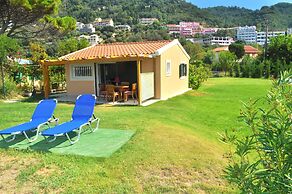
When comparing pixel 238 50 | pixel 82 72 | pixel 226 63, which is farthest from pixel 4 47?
pixel 238 50

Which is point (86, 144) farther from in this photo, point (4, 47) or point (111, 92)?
point (4, 47)

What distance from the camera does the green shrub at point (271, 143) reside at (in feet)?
8.54

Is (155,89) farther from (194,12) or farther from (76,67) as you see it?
(194,12)

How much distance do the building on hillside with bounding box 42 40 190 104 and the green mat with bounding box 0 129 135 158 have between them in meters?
7.36

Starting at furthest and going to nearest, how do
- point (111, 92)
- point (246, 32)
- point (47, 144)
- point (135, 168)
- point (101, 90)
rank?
point (246, 32) → point (101, 90) → point (111, 92) → point (47, 144) → point (135, 168)

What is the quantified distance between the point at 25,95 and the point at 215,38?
375ft

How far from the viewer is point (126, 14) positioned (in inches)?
4966

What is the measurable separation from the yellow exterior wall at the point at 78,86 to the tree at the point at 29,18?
8.23 m

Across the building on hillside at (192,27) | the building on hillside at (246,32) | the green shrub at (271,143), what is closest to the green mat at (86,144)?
the green shrub at (271,143)

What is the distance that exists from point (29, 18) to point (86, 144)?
22567 mm

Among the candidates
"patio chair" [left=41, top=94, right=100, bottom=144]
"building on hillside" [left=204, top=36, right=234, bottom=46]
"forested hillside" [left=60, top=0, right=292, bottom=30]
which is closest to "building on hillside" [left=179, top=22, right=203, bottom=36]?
"forested hillside" [left=60, top=0, right=292, bottom=30]

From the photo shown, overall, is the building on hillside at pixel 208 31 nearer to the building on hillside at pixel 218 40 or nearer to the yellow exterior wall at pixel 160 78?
the building on hillside at pixel 218 40

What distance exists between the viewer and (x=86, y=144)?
28.1ft

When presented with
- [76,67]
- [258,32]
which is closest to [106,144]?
[76,67]
